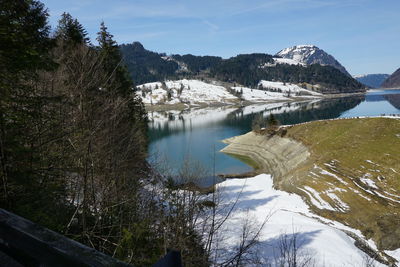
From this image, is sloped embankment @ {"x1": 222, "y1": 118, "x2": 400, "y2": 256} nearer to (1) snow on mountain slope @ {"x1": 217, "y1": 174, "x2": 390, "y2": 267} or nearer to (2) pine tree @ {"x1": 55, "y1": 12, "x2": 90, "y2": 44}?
(1) snow on mountain slope @ {"x1": 217, "y1": 174, "x2": 390, "y2": 267}

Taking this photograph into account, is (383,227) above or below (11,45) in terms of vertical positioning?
below

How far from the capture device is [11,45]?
748 cm

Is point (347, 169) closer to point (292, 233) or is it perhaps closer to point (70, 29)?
point (292, 233)

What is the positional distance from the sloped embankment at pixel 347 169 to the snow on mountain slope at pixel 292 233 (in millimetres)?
2270

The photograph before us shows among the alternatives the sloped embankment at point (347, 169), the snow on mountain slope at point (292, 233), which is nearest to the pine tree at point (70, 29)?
the snow on mountain slope at point (292, 233)

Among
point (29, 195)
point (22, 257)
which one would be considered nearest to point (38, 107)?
point (29, 195)

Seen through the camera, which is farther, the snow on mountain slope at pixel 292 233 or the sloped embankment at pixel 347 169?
the sloped embankment at pixel 347 169

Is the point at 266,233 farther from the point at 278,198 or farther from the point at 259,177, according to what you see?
the point at 259,177

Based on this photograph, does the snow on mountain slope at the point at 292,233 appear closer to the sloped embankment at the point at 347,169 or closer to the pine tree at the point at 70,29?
the sloped embankment at the point at 347,169

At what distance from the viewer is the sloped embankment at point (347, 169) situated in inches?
1150

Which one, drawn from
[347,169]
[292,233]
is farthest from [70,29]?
[347,169]

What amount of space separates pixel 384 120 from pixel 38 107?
62.1 m

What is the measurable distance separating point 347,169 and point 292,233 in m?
22.2

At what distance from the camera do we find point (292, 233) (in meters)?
23.3
